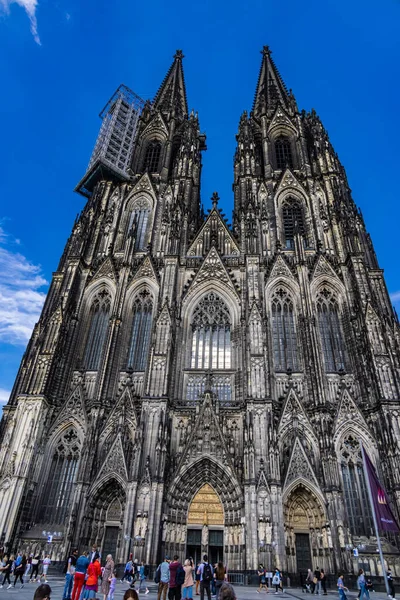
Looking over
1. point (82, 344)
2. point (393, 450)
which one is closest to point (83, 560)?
point (393, 450)

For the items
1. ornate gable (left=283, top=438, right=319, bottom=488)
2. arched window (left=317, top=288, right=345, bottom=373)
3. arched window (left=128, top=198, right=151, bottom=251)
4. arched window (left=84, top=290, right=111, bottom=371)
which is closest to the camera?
ornate gable (left=283, top=438, right=319, bottom=488)

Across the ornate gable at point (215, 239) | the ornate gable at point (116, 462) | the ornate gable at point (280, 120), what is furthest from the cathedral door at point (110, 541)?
the ornate gable at point (280, 120)

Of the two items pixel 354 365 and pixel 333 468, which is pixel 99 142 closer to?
pixel 354 365

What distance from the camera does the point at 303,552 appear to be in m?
19.5

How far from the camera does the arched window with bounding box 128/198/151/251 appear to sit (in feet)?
101

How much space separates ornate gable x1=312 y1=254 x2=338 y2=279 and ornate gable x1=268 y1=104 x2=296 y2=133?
54.8 feet

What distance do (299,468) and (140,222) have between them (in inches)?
833

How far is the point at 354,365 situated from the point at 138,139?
2930 cm

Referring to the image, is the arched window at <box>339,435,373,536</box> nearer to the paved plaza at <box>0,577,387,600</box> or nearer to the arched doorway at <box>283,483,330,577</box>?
the arched doorway at <box>283,483,330,577</box>

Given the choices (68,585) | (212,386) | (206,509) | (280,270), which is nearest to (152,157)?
(280,270)

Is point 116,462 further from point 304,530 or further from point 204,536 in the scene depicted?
point 304,530

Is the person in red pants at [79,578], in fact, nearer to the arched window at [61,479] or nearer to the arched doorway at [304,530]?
the arched window at [61,479]

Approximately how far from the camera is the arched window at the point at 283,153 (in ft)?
117

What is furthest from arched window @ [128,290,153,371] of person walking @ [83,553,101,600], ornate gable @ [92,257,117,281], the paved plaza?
person walking @ [83,553,101,600]
